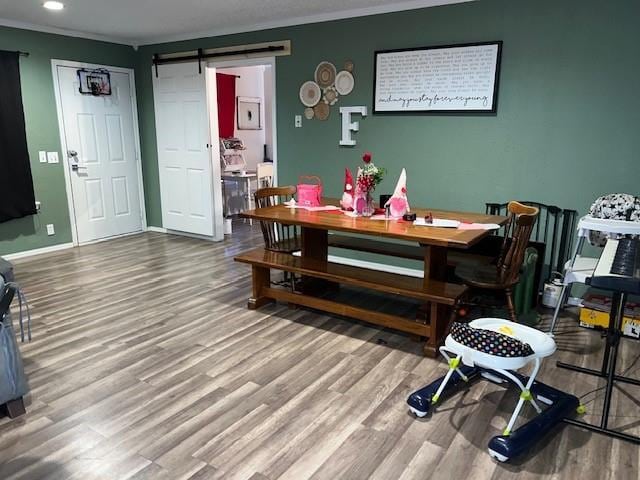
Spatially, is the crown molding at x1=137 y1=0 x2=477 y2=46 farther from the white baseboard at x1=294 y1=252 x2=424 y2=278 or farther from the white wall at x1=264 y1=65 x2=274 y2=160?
the white wall at x1=264 y1=65 x2=274 y2=160

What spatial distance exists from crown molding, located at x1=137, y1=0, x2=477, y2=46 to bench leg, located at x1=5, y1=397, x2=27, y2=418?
391 centimetres

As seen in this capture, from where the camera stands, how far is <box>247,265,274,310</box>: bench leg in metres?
3.65

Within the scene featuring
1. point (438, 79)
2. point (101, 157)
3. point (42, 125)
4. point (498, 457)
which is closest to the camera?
point (498, 457)

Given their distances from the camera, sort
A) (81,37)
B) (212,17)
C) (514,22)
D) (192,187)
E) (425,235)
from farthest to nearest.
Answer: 1. (192,187)
2. (81,37)
3. (212,17)
4. (514,22)
5. (425,235)

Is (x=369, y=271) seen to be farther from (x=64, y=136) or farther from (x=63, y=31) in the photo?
(x=63, y=31)

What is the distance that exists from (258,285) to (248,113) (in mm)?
4879

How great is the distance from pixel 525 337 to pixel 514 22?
2638 millimetres

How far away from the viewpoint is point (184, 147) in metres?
5.83

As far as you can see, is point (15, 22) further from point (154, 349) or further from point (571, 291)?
point (571, 291)

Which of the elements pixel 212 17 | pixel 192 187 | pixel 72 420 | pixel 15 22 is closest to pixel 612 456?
pixel 72 420

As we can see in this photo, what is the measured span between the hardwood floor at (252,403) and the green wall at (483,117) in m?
1.29

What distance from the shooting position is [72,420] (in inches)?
88.8

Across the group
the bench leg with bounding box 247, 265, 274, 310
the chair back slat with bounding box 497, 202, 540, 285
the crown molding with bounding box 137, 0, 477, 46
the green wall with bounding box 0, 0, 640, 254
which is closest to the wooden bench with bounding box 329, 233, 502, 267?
the chair back slat with bounding box 497, 202, 540, 285

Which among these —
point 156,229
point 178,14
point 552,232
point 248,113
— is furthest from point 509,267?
point 248,113
